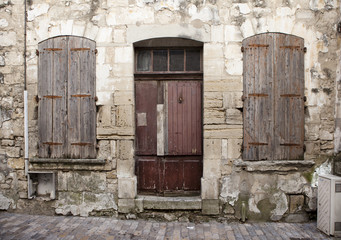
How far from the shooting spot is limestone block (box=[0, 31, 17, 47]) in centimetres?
429

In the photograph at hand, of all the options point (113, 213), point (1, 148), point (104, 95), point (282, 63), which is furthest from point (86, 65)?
point (282, 63)

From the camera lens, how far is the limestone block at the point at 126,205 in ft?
13.5

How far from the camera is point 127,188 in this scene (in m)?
4.13

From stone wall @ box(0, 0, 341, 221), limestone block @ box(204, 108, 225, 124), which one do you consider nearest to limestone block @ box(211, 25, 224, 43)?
stone wall @ box(0, 0, 341, 221)

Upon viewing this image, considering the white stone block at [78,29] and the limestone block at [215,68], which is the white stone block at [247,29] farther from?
the white stone block at [78,29]

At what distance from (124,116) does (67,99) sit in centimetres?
103

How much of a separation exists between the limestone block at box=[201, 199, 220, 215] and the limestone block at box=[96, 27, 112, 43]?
126 inches

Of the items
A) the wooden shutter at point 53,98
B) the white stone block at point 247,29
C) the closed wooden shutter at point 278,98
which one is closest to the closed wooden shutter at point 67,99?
the wooden shutter at point 53,98

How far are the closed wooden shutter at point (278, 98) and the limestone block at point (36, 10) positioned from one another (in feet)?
11.4

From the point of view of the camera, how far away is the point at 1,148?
4332mm

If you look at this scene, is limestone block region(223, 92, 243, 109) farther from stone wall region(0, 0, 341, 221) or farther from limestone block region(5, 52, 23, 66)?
limestone block region(5, 52, 23, 66)

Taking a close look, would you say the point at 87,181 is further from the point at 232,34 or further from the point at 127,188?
the point at 232,34

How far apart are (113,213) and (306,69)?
407 cm

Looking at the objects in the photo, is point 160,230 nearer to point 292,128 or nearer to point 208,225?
point 208,225
